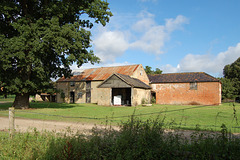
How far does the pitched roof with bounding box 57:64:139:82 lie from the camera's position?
3809 cm

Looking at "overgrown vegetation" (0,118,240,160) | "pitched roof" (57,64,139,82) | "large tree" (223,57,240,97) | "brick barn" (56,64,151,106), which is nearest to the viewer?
"overgrown vegetation" (0,118,240,160)

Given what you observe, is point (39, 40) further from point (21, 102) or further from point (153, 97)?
point (153, 97)

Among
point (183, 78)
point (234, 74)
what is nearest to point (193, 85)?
point (183, 78)

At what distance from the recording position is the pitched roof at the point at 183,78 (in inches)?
1400

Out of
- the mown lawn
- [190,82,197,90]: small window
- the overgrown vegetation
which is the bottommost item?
the mown lawn

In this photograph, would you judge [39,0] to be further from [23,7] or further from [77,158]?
[77,158]

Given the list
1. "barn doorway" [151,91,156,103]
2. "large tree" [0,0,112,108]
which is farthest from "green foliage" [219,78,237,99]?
"large tree" [0,0,112,108]

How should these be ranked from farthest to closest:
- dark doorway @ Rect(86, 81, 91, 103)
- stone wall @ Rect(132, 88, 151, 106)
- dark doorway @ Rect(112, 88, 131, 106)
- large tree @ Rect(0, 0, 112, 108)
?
dark doorway @ Rect(86, 81, 91, 103) → dark doorway @ Rect(112, 88, 131, 106) → stone wall @ Rect(132, 88, 151, 106) → large tree @ Rect(0, 0, 112, 108)

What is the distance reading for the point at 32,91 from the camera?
2152 cm

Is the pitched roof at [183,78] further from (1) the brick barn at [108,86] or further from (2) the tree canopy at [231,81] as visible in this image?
(2) the tree canopy at [231,81]

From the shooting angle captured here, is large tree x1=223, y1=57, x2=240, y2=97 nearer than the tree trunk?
No

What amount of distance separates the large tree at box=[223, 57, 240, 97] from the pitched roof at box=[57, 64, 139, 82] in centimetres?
Result: 2648

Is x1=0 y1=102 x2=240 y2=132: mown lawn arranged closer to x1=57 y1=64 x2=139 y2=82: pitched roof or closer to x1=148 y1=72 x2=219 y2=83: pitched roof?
x1=148 y1=72 x2=219 y2=83: pitched roof

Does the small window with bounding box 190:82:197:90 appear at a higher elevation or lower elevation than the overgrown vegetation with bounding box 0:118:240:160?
higher
